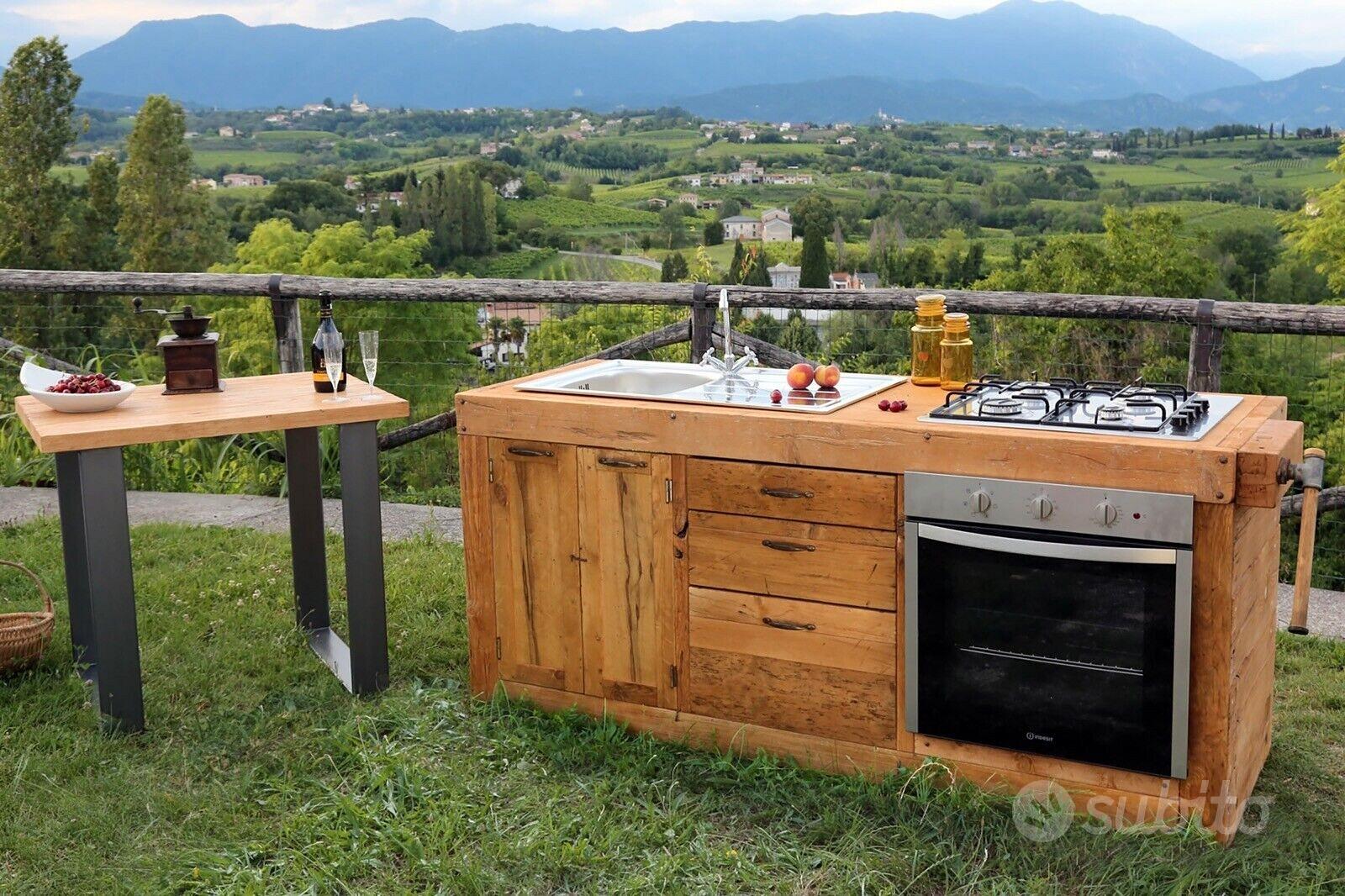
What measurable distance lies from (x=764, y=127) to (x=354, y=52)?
1458 inches

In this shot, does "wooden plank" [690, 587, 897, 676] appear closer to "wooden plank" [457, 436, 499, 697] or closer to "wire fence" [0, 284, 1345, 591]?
"wooden plank" [457, 436, 499, 697]

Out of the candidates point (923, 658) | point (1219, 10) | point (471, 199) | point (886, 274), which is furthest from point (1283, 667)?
point (1219, 10)

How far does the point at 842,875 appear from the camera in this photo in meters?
2.36

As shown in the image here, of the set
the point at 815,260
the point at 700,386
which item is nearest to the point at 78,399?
the point at 700,386

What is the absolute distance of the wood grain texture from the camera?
7.61 feet

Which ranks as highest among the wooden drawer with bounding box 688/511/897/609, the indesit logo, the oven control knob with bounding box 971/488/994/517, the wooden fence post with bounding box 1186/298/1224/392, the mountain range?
the mountain range

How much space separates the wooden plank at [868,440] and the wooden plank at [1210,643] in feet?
0.23

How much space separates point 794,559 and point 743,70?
222ft

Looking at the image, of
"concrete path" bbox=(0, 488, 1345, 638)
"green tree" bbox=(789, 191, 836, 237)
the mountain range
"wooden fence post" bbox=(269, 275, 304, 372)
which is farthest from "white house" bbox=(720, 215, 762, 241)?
the mountain range

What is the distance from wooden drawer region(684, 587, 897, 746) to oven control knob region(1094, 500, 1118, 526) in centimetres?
50

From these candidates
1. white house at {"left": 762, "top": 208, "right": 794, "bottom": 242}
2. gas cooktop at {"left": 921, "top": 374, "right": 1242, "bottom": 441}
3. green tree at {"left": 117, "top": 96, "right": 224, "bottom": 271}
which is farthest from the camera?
green tree at {"left": 117, "top": 96, "right": 224, "bottom": 271}

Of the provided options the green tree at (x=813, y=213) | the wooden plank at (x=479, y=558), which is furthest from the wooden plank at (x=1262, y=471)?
the green tree at (x=813, y=213)

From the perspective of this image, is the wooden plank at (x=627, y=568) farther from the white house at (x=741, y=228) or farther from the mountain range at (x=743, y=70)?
the mountain range at (x=743, y=70)

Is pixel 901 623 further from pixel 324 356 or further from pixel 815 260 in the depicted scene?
pixel 815 260
